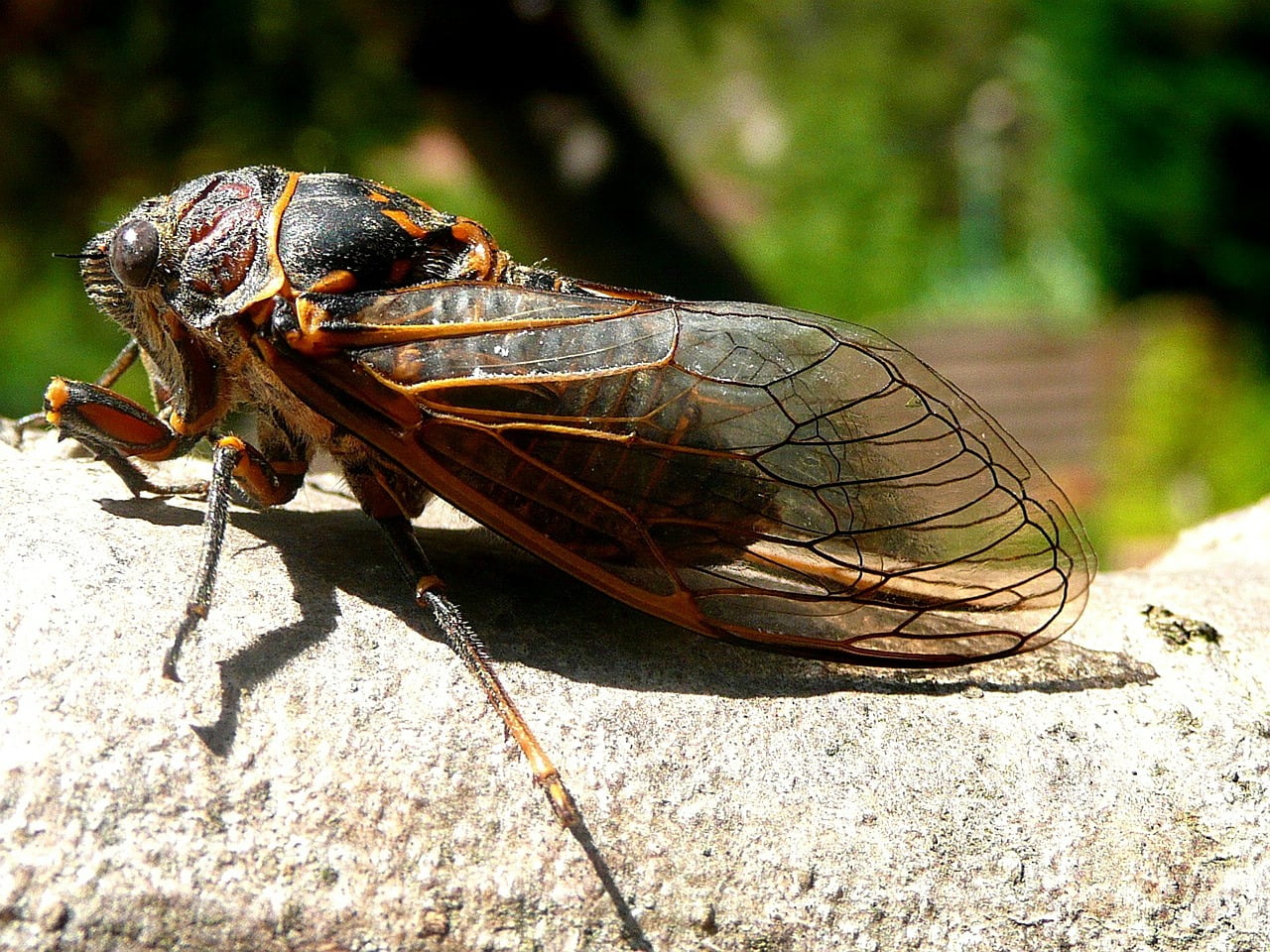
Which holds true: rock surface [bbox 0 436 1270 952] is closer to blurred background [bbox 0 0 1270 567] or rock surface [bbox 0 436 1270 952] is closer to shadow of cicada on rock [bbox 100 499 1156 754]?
shadow of cicada on rock [bbox 100 499 1156 754]

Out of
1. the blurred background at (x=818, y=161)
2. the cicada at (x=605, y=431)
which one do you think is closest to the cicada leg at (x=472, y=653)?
the cicada at (x=605, y=431)

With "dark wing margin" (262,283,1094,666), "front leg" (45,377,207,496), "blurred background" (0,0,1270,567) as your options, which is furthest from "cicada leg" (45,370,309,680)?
"blurred background" (0,0,1270,567)

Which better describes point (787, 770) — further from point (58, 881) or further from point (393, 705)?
point (58, 881)

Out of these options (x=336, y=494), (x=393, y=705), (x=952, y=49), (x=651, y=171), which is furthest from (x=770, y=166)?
(x=393, y=705)

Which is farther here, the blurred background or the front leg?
the blurred background

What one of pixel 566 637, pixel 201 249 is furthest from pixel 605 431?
pixel 201 249

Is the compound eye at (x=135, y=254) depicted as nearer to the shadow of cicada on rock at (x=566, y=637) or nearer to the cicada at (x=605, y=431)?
the cicada at (x=605, y=431)
